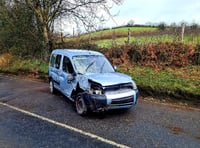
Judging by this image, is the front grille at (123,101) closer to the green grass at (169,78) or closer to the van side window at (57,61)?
the green grass at (169,78)

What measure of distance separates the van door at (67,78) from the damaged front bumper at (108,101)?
1260 millimetres

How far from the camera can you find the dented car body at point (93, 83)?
765cm

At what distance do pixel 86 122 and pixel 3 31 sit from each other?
17313 millimetres

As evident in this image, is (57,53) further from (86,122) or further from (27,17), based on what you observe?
(27,17)

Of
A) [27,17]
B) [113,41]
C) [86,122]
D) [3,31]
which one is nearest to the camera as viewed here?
[86,122]

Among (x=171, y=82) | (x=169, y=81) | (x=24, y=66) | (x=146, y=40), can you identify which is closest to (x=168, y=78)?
(x=169, y=81)

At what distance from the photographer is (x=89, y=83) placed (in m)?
Result: 7.96

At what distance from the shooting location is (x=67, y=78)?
9352 millimetres

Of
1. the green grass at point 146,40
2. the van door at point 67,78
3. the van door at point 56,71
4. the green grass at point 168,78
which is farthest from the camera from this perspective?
the green grass at point 146,40

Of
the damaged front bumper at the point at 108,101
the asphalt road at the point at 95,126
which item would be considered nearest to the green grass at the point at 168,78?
the asphalt road at the point at 95,126

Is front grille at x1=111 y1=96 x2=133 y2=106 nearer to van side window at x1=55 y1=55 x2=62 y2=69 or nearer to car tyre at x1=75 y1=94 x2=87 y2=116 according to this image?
car tyre at x1=75 y1=94 x2=87 y2=116

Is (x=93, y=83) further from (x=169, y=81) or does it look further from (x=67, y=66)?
(x=169, y=81)

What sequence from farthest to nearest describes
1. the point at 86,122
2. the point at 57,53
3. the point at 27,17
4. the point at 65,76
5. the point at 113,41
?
the point at 27,17 < the point at 113,41 < the point at 57,53 < the point at 65,76 < the point at 86,122

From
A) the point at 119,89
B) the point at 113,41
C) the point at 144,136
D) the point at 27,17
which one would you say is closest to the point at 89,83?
the point at 119,89
